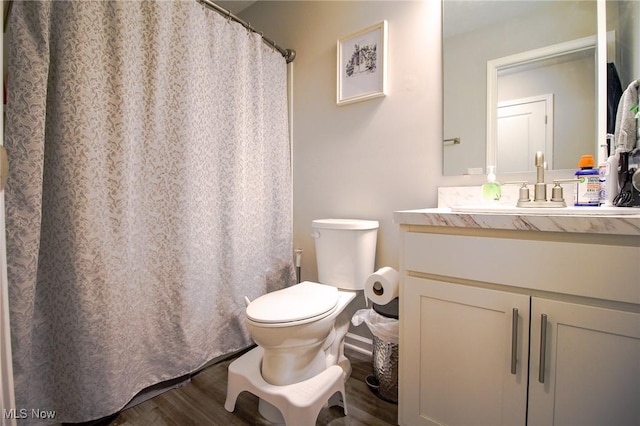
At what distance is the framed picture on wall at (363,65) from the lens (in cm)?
158

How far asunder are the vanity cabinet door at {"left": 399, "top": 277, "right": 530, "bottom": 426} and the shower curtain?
0.99m

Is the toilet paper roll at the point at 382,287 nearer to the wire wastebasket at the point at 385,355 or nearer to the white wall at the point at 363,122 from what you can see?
the wire wastebasket at the point at 385,355

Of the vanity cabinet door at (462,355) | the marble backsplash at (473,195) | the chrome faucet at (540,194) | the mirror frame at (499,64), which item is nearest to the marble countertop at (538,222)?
the vanity cabinet door at (462,355)

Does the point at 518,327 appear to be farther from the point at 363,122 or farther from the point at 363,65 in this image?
the point at 363,65

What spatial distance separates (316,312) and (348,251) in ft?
1.49

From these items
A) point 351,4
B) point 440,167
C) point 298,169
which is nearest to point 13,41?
point 298,169

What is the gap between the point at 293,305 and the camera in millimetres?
1198

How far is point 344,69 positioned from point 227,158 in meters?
0.87

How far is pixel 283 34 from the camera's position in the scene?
2027 mm

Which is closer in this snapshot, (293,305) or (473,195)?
(293,305)

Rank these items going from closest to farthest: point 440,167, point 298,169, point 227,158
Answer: point 440,167
point 227,158
point 298,169

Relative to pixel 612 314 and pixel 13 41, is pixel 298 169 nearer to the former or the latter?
pixel 13 41

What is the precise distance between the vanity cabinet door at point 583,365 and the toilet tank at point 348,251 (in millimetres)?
797

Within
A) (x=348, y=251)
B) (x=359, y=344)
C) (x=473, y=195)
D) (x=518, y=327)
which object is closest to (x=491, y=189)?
(x=473, y=195)
